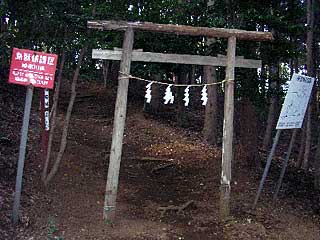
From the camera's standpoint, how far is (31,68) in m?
5.81

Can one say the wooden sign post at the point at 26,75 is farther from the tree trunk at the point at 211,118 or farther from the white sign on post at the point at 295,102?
the tree trunk at the point at 211,118

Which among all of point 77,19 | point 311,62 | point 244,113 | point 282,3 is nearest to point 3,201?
point 77,19

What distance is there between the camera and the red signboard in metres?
5.66

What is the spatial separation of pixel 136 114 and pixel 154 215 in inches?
351

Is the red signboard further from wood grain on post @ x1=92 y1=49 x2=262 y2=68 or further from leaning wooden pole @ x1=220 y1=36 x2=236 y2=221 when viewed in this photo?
leaning wooden pole @ x1=220 y1=36 x2=236 y2=221

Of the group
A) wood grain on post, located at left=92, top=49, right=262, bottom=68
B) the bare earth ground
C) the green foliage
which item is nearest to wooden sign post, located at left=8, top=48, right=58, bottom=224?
the bare earth ground

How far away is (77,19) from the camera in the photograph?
725 centimetres

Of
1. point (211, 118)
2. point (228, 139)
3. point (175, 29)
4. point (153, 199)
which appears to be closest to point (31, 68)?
point (175, 29)

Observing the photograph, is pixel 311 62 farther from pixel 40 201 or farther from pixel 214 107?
pixel 40 201

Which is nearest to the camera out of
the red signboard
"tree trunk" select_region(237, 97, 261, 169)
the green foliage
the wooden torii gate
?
the red signboard

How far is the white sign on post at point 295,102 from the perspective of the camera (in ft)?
24.2

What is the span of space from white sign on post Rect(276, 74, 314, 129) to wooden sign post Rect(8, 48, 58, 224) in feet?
13.7

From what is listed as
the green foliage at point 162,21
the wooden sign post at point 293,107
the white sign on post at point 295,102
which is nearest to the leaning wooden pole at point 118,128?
the green foliage at point 162,21

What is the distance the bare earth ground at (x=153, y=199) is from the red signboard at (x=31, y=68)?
6.86 feet
